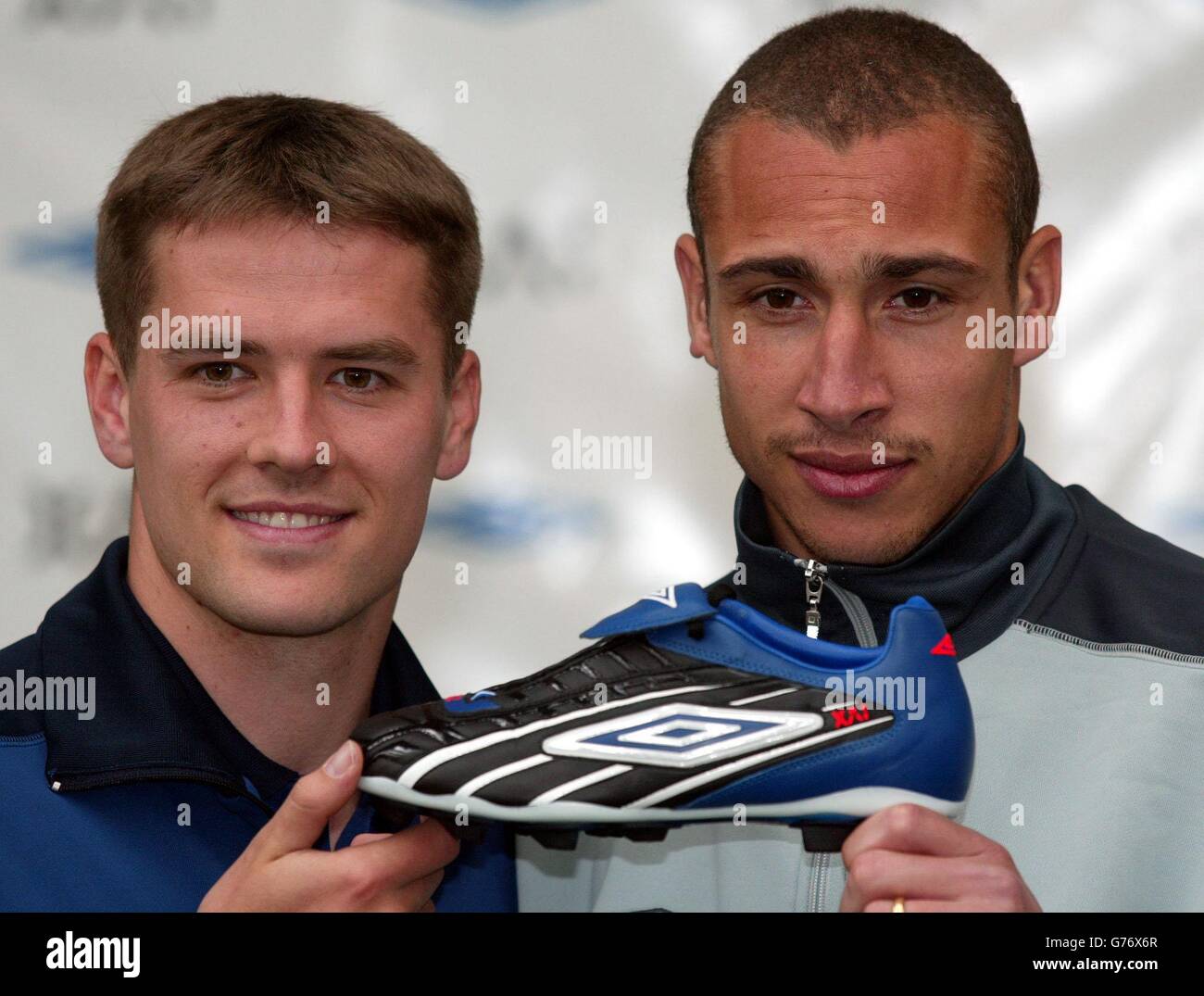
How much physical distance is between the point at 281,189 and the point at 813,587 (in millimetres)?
590

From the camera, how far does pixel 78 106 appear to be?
1.63 m

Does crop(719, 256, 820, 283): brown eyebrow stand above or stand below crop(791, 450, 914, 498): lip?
above

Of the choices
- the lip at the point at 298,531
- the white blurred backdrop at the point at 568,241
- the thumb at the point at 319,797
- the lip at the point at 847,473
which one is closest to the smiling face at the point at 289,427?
the lip at the point at 298,531

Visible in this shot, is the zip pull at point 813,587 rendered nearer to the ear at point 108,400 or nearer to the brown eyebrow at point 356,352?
the brown eyebrow at point 356,352

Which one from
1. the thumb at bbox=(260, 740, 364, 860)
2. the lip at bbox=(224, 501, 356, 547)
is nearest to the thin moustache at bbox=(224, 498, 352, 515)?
the lip at bbox=(224, 501, 356, 547)

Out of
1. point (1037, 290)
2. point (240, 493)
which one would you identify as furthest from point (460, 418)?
point (1037, 290)

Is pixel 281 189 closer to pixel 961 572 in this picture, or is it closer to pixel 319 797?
pixel 319 797

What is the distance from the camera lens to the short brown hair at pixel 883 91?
116 cm

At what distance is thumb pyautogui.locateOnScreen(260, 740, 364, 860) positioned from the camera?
0.90 metres

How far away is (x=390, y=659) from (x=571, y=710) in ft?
1.18

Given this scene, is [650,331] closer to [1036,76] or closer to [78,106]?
[1036,76]

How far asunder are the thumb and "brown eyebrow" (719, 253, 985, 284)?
0.54 metres

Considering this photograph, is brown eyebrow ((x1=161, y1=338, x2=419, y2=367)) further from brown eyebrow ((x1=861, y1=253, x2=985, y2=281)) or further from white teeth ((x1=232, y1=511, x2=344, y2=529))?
brown eyebrow ((x1=861, y1=253, x2=985, y2=281))

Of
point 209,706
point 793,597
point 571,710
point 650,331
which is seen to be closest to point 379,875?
Answer: point 571,710
